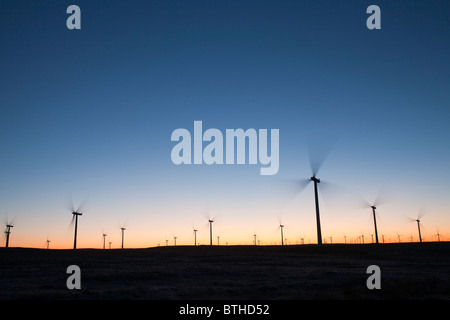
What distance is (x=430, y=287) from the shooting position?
32438 millimetres

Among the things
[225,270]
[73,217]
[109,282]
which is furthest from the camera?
[73,217]

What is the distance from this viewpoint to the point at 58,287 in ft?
112

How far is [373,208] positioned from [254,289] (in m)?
112

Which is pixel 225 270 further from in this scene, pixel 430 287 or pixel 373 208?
pixel 373 208

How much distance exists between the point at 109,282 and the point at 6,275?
50.3 feet

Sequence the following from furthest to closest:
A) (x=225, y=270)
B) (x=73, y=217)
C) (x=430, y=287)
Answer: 1. (x=73, y=217)
2. (x=225, y=270)
3. (x=430, y=287)
